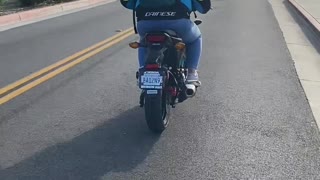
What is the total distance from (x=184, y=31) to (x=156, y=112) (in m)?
0.95

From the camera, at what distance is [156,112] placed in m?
5.05

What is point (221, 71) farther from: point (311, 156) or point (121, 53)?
point (311, 156)

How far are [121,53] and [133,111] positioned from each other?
13.6 feet

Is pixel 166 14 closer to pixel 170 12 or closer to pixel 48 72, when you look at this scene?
pixel 170 12

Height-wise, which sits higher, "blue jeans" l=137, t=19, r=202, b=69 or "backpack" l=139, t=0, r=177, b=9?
"backpack" l=139, t=0, r=177, b=9

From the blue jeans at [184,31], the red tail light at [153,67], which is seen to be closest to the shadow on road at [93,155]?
the red tail light at [153,67]

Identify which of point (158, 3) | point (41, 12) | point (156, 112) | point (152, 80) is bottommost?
point (41, 12)

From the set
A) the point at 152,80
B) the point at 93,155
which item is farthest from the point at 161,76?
the point at 93,155

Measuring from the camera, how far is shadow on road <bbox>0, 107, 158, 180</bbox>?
4320 millimetres

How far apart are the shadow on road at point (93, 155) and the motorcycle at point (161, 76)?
277 mm

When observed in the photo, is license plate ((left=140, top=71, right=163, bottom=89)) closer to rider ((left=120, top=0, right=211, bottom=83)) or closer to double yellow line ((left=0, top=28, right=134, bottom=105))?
rider ((left=120, top=0, right=211, bottom=83))

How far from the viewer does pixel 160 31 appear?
5.21 meters

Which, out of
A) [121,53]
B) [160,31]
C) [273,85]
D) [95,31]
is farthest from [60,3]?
[160,31]

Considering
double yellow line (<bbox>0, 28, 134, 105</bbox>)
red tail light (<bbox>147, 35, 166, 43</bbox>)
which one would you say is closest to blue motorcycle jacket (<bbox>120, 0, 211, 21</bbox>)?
red tail light (<bbox>147, 35, 166, 43</bbox>)
